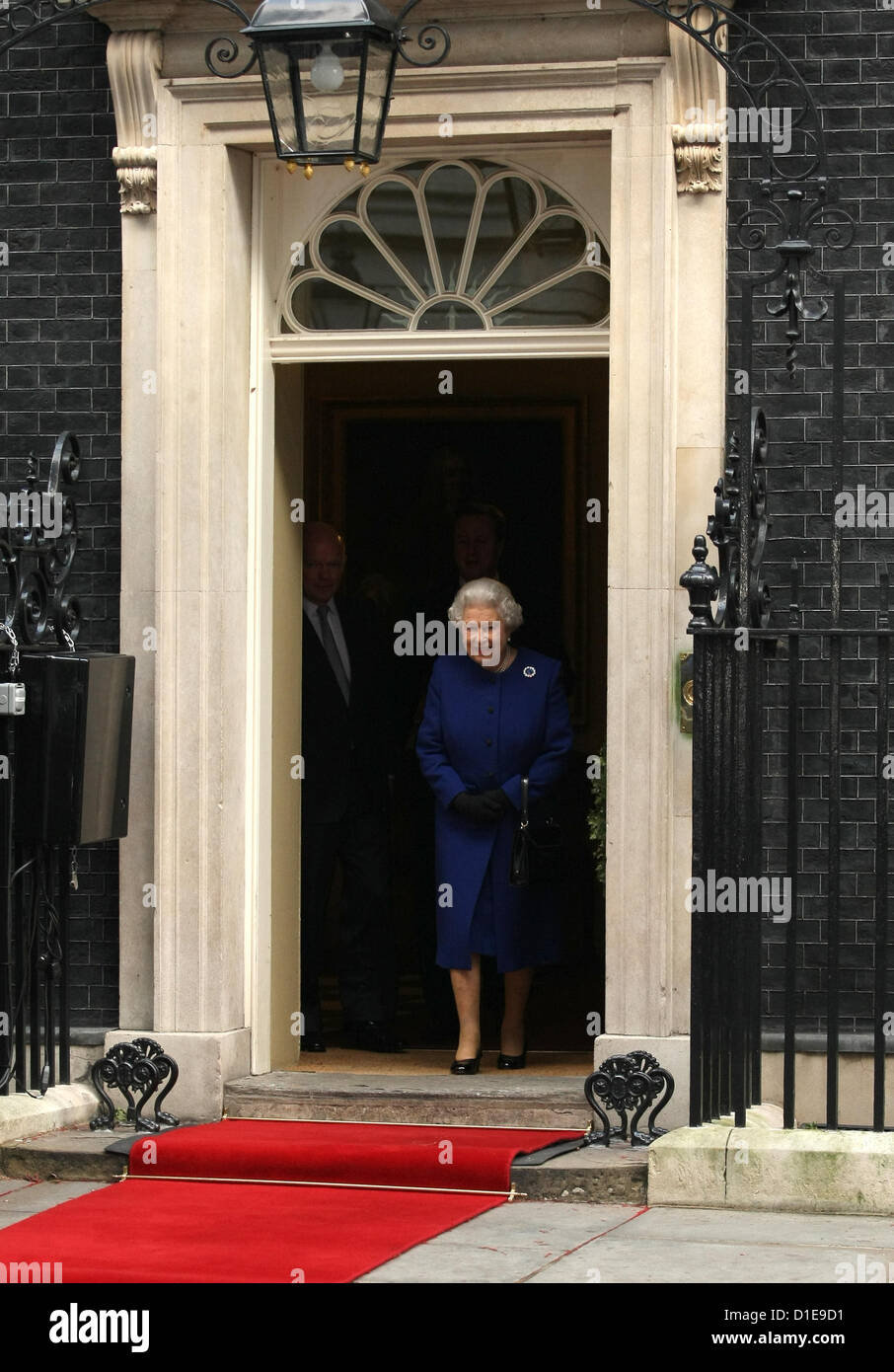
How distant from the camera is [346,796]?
390 inches

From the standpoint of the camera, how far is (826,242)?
8.58m

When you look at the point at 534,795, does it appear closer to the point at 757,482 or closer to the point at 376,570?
the point at 757,482

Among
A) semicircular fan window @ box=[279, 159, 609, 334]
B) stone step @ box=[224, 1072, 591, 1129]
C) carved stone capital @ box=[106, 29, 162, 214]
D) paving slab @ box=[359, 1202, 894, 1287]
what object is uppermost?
carved stone capital @ box=[106, 29, 162, 214]

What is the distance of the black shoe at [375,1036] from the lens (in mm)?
9781

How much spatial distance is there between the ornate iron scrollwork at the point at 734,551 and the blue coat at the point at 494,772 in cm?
157

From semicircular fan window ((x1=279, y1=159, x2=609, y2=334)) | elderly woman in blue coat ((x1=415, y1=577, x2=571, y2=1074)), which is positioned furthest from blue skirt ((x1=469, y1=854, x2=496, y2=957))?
semicircular fan window ((x1=279, y1=159, x2=609, y2=334))

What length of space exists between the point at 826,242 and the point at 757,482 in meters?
1.37

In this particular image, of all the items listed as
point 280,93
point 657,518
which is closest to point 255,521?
point 657,518

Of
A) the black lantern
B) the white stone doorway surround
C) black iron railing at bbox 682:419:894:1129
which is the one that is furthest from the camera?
the white stone doorway surround

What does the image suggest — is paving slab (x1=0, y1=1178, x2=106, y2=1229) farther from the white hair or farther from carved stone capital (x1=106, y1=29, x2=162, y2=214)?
carved stone capital (x1=106, y1=29, x2=162, y2=214)

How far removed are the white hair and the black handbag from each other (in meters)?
0.69

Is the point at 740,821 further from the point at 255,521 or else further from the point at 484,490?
the point at 484,490

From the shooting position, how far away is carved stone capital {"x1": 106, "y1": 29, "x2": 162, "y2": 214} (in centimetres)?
884

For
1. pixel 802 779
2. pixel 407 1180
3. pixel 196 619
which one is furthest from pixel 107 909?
pixel 802 779
